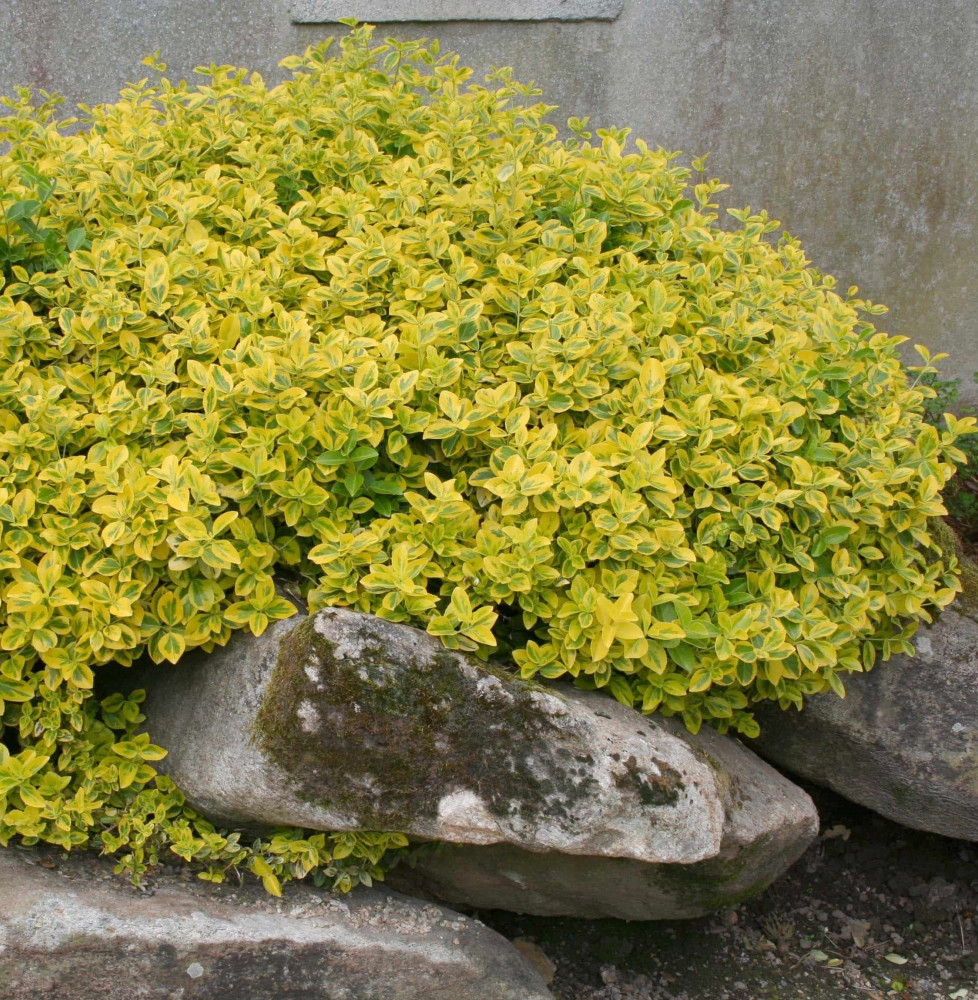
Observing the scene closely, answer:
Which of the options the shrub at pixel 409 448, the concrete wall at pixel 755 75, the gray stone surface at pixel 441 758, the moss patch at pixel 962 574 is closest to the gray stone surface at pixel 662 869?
the shrub at pixel 409 448

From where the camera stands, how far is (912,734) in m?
2.54

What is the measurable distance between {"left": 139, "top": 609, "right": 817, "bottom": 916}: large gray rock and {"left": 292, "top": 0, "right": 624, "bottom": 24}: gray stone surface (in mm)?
3355

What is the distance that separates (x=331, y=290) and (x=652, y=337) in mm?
810

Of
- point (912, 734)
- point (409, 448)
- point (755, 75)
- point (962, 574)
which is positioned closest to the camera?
point (409, 448)

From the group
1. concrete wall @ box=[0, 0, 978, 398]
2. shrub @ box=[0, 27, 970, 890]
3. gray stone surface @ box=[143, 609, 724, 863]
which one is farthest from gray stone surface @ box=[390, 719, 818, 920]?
concrete wall @ box=[0, 0, 978, 398]

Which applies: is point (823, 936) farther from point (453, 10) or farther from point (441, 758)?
point (453, 10)

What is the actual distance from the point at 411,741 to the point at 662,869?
76 centimetres

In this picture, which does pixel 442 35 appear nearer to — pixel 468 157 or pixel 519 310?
pixel 468 157

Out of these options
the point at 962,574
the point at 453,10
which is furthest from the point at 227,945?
the point at 453,10

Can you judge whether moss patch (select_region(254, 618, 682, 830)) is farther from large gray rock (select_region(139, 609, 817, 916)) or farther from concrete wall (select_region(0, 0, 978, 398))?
concrete wall (select_region(0, 0, 978, 398))

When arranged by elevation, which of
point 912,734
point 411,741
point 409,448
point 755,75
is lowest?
point 912,734

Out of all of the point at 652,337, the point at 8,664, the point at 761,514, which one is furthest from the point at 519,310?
the point at 8,664

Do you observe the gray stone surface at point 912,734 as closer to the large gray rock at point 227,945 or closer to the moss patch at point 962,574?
the moss patch at point 962,574

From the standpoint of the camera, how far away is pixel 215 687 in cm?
212
